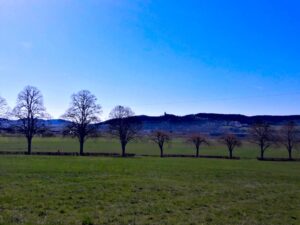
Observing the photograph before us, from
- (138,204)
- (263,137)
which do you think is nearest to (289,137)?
(263,137)

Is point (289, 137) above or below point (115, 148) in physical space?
above

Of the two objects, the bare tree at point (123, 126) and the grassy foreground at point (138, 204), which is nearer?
→ the grassy foreground at point (138, 204)

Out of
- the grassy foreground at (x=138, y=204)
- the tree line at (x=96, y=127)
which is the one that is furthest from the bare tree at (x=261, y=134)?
the grassy foreground at (x=138, y=204)

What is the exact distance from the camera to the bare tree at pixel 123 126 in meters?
85.2


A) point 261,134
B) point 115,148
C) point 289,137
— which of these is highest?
point 261,134

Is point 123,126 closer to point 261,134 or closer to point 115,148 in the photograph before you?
point 115,148

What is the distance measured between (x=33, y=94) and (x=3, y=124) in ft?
28.6

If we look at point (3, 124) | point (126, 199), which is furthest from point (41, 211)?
point (3, 124)

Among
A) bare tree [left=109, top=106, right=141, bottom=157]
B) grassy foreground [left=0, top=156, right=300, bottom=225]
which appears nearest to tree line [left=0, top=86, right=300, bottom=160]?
bare tree [left=109, top=106, right=141, bottom=157]

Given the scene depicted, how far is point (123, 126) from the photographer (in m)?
85.9

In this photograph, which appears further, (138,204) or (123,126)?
(123,126)

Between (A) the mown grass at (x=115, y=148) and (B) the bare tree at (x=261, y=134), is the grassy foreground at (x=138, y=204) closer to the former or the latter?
→ (A) the mown grass at (x=115, y=148)

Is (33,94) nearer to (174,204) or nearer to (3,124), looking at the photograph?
(3,124)

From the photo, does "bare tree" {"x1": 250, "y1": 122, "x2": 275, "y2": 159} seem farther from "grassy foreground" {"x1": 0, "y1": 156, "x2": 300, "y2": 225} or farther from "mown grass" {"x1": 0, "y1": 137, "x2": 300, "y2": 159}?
"grassy foreground" {"x1": 0, "y1": 156, "x2": 300, "y2": 225}
